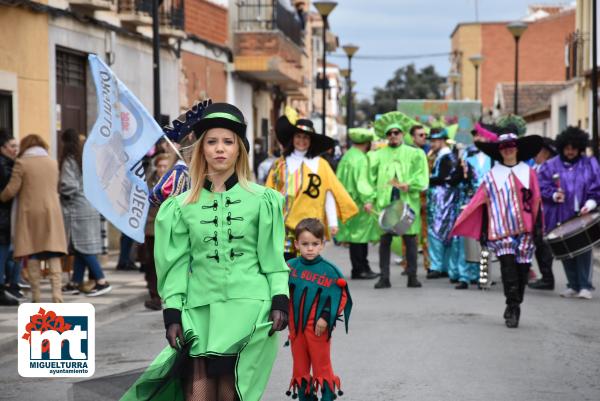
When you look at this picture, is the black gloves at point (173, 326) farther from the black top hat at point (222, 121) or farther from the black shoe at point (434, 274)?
the black shoe at point (434, 274)

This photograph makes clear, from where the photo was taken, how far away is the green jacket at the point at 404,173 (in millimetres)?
14562

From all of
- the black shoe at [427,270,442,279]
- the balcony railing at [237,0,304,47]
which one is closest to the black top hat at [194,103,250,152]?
→ the black shoe at [427,270,442,279]

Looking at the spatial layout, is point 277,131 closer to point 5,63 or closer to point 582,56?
point 5,63

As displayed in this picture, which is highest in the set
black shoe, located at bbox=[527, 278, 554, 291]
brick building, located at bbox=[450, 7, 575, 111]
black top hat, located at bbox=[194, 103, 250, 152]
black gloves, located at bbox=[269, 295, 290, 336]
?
brick building, located at bbox=[450, 7, 575, 111]

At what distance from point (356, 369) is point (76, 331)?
2.31m

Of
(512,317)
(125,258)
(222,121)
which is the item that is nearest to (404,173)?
(512,317)

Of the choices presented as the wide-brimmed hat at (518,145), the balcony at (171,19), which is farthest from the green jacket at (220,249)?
the balcony at (171,19)

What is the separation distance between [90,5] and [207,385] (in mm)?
14252

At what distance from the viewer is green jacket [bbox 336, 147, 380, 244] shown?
1536 cm

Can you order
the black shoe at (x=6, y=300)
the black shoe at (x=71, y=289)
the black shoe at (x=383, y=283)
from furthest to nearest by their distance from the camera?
the black shoe at (x=383, y=283) → the black shoe at (x=71, y=289) → the black shoe at (x=6, y=300)

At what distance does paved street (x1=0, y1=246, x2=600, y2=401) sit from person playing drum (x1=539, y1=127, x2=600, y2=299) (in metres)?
0.51

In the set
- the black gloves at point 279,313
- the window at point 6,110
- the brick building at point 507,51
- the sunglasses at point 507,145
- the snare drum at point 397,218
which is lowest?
the snare drum at point 397,218

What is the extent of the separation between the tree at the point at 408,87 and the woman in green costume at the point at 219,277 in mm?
110924

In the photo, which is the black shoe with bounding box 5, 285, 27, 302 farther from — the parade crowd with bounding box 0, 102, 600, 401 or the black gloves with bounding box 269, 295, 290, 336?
the black gloves with bounding box 269, 295, 290, 336
